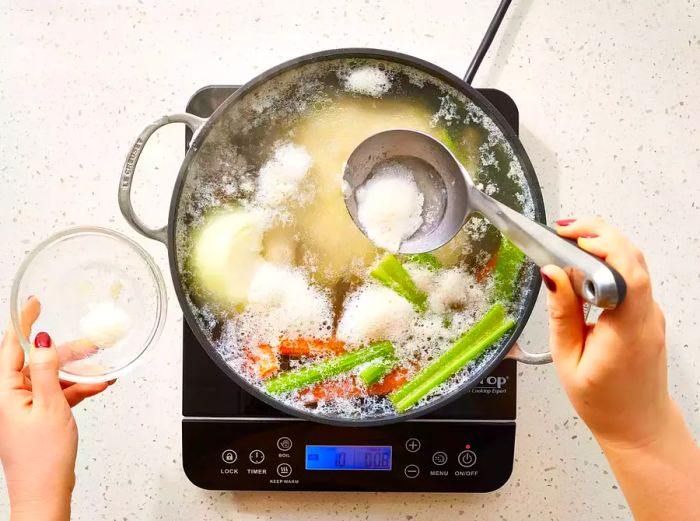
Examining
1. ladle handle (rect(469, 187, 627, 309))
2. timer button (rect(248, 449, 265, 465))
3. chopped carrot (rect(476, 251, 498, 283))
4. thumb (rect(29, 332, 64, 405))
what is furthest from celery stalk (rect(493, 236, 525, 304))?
thumb (rect(29, 332, 64, 405))

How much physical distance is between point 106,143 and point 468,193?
19.4 inches

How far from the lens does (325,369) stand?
788mm

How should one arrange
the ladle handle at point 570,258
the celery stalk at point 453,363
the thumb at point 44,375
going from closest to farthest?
1. the ladle handle at point 570,258
2. the thumb at point 44,375
3. the celery stalk at point 453,363

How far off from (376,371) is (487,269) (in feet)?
0.62

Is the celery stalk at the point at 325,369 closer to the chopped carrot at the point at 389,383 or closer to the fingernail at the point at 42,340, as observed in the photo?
the chopped carrot at the point at 389,383

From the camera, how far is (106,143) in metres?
0.87

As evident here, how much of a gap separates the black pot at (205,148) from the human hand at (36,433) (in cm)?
16

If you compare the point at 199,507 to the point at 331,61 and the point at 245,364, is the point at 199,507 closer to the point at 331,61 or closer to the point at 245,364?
the point at 245,364

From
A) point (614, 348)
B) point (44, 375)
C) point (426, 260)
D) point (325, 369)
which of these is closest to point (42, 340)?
point (44, 375)

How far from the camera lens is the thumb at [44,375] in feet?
2.20

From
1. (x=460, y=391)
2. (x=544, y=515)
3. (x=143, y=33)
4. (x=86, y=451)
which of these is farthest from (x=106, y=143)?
(x=544, y=515)

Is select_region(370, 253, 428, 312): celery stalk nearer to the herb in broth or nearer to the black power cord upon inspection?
the herb in broth

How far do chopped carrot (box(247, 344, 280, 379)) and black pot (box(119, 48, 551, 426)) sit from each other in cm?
5

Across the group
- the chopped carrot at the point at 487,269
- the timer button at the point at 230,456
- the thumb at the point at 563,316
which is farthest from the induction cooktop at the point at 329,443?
the thumb at the point at 563,316
